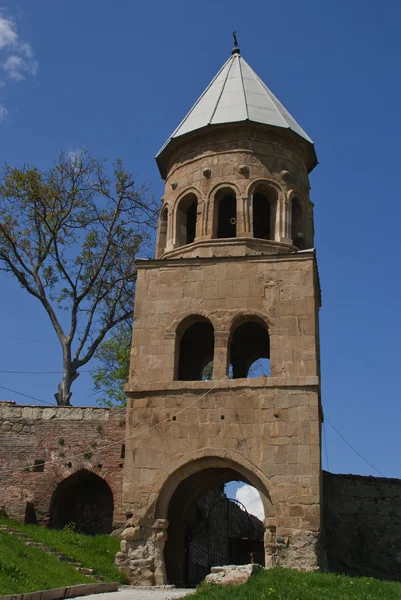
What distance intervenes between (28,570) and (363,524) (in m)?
8.92

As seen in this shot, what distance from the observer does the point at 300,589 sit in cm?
1013

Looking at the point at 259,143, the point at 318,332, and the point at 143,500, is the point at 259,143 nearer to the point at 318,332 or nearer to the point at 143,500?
the point at 318,332

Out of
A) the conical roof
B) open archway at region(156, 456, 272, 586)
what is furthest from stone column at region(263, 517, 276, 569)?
the conical roof

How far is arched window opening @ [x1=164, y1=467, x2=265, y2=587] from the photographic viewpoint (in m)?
16.2

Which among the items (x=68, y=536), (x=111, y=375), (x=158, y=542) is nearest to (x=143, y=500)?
(x=158, y=542)

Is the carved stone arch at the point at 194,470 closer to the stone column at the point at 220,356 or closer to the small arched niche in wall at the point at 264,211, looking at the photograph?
the stone column at the point at 220,356

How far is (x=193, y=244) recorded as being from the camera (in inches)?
660

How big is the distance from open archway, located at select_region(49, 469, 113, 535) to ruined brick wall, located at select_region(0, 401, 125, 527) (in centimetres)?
32

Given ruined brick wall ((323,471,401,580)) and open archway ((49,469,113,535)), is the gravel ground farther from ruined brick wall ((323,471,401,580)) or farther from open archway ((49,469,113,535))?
ruined brick wall ((323,471,401,580))

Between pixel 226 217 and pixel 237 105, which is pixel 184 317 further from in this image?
pixel 237 105

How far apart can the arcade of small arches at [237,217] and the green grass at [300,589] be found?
7.97 m

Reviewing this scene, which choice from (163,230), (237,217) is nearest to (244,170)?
(237,217)

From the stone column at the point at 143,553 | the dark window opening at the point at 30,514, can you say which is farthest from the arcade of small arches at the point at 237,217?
the dark window opening at the point at 30,514

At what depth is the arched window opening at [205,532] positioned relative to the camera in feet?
53.3
